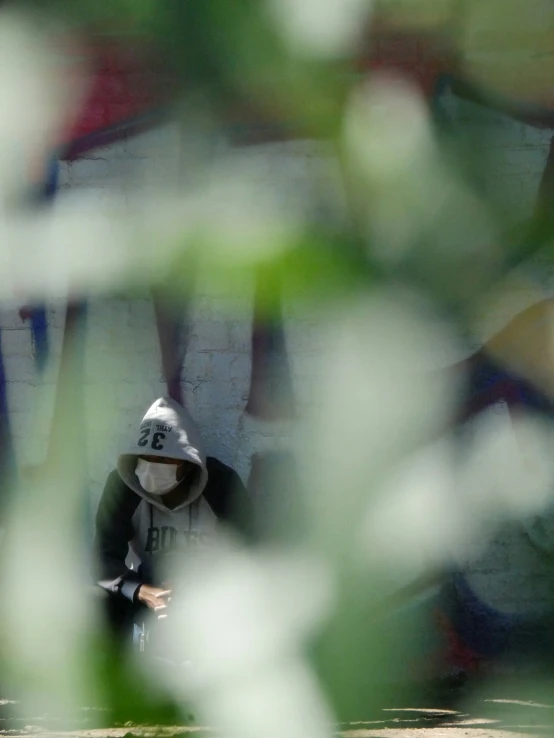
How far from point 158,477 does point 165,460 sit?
0.06m

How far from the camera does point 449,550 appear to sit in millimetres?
3971

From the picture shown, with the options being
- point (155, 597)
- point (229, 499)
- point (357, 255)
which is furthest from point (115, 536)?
point (357, 255)

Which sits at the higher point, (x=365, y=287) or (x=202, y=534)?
(x=365, y=287)

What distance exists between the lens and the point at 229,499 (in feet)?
12.5

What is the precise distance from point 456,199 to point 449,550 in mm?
1233

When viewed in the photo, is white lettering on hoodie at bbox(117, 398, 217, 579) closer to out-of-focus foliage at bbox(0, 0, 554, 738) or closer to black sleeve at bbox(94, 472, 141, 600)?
black sleeve at bbox(94, 472, 141, 600)

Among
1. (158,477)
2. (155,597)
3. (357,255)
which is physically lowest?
(155,597)

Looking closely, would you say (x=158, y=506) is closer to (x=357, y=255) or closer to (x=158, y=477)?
(x=158, y=477)

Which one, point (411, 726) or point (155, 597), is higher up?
point (155, 597)

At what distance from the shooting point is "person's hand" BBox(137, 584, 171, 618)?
3.61 metres

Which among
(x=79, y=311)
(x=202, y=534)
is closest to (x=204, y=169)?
(x=79, y=311)

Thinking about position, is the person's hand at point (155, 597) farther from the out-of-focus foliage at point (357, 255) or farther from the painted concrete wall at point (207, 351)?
the painted concrete wall at point (207, 351)

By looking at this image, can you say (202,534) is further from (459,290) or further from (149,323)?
(459,290)

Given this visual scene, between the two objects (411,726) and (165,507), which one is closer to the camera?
(411,726)
